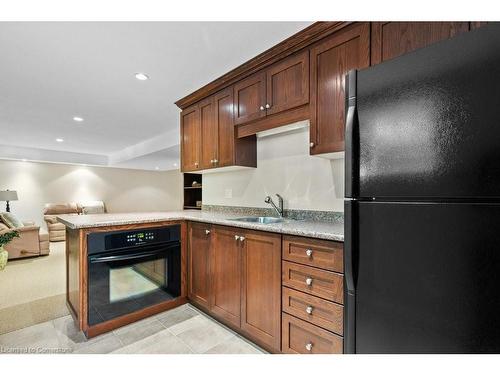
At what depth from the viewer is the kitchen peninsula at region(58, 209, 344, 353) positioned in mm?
1387

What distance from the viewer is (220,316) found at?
6.67ft

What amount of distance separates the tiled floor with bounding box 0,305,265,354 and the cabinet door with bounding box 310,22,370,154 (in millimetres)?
1589

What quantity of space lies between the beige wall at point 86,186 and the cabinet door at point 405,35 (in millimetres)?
8356

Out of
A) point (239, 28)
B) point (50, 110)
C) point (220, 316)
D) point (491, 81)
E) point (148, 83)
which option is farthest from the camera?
point (50, 110)

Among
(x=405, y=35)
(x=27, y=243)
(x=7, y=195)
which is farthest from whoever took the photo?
(x=7, y=195)

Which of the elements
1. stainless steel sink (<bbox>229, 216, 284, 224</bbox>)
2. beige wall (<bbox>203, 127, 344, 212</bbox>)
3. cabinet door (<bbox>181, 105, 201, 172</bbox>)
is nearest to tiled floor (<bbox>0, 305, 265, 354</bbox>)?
stainless steel sink (<bbox>229, 216, 284, 224</bbox>)

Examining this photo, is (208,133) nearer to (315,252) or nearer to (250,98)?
(250,98)

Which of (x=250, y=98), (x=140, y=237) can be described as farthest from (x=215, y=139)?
(x=140, y=237)

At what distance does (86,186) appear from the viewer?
7.44 meters

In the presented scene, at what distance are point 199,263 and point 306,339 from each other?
1.18 m

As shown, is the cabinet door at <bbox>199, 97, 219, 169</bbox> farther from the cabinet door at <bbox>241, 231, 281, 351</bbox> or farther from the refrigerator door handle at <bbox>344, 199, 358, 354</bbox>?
the refrigerator door handle at <bbox>344, 199, 358, 354</bbox>

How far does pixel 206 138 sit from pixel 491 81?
234cm
